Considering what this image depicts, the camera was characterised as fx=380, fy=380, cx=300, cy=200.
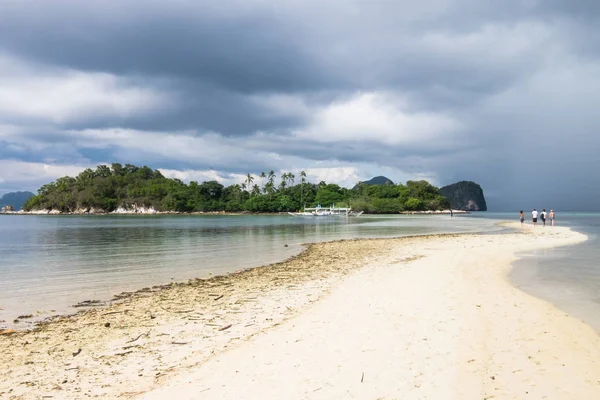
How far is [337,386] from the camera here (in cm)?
563

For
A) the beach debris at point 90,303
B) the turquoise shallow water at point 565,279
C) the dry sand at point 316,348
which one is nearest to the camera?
the dry sand at point 316,348

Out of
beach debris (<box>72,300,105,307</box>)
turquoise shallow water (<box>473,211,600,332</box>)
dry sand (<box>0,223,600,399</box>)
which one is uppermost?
dry sand (<box>0,223,600,399</box>)

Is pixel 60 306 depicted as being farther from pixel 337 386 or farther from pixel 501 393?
pixel 501 393

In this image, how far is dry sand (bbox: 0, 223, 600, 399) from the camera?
5.66 m

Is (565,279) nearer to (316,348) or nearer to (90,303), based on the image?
(316,348)

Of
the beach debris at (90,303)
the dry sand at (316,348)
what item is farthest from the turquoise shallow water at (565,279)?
the beach debris at (90,303)

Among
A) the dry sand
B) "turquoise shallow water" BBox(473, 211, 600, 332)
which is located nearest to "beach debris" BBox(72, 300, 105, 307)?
the dry sand

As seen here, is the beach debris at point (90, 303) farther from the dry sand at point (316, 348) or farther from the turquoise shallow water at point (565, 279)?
the turquoise shallow water at point (565, 279)

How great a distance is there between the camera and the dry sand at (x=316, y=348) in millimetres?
5656

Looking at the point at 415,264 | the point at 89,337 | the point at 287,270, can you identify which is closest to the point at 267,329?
the point at 89,337

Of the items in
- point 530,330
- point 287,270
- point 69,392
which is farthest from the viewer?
point 287,270

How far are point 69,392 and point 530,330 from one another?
28.8ft

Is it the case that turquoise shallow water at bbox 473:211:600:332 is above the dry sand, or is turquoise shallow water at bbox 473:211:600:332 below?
below

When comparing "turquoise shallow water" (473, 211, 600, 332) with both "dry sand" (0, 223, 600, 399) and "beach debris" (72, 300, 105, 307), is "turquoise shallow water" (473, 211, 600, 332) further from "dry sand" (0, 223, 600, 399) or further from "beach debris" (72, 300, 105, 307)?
"beach debris" (72, 300, 105, 307)
